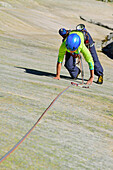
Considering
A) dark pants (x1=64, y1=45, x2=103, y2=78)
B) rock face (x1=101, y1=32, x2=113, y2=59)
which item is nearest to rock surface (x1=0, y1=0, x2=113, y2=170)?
dark pants (x1=64, y1=45, x2=103, y2=78)

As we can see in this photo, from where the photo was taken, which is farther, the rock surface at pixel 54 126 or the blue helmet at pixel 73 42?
the blue helmet at pixel 73 42

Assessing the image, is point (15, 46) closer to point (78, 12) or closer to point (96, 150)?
point (96, 150)

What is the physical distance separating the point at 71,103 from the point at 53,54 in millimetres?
9259

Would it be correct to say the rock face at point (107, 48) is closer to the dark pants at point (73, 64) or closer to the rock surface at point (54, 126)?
the dark pants at point (73, 64)

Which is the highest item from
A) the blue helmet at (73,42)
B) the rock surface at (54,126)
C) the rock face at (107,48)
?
the blue helmet at (73,42)

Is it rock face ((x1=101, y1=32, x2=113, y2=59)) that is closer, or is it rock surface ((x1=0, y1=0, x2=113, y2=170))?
rock surface ((x1=0, y1=0, x2=113, y2=170))

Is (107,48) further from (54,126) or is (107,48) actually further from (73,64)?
(54,126)

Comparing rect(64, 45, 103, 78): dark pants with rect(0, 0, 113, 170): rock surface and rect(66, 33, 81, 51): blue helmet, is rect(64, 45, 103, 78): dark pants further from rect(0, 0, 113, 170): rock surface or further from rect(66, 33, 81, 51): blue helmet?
rect(66, 33, 81, 51): blue helmet

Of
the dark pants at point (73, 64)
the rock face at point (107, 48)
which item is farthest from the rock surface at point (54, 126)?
the rock face at point (107, 48)

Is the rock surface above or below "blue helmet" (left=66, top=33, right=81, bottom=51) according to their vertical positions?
below

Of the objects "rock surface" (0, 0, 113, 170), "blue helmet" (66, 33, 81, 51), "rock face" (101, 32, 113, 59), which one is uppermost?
"blue helmet" (66, 33, 81, 51)

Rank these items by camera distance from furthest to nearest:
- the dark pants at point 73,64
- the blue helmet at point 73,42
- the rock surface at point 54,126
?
the dark pants at point 73,64 → the blue helmet at point 73,42 → the rock surface at point 54,126

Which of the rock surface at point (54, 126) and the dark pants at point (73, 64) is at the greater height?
the dark pants at point (73, 64)

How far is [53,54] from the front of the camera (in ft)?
48.9
